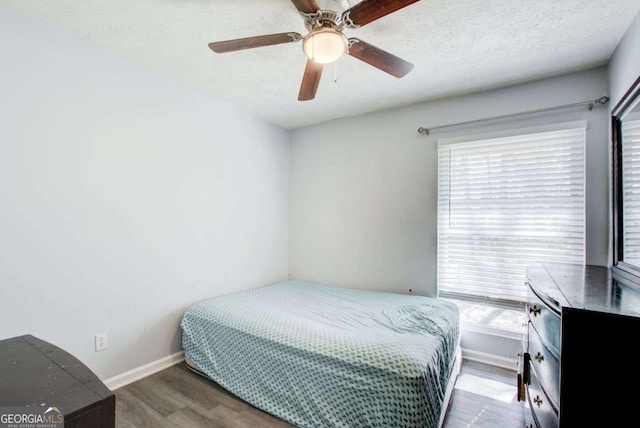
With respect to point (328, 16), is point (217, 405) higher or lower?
lower

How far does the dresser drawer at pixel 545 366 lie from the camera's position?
1.21 meters

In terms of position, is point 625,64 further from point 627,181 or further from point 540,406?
point 540,406

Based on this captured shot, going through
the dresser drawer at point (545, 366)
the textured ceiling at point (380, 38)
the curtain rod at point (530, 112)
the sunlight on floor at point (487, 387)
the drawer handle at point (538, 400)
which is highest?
the textured ceiling at point (380, 38)

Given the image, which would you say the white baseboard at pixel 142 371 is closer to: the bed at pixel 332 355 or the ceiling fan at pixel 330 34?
the bed at pixel 332 355

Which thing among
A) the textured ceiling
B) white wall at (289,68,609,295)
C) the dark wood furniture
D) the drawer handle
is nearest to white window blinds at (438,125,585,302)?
white wall at (289,68,609,295)

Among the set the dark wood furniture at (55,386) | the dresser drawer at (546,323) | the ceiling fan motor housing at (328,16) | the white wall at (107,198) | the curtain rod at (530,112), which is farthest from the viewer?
the curtain rod at (530,112)

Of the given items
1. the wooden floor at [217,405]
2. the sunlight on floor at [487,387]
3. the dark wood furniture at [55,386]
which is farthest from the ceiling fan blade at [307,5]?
the sunlight on floor at [487,387]

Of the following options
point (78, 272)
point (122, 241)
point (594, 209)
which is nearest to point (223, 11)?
point (122, 241)

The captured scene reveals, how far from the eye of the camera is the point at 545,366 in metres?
1.36

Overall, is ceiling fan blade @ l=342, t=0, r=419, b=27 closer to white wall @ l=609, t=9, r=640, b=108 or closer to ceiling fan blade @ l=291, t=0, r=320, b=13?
ceiling fan blade @ l=291, t=0, r=320, b=13

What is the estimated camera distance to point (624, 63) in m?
1.82

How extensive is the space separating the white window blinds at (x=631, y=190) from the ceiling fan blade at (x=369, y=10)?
1497mm

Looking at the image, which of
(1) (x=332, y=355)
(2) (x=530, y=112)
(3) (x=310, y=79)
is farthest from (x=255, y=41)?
(2) (x=530, y=112)

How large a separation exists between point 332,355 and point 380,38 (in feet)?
6.59
